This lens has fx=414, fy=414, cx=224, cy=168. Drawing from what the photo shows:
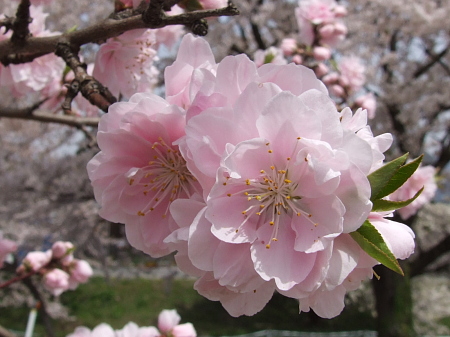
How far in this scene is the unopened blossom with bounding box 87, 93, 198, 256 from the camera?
0.64 m

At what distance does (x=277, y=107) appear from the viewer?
56 cm

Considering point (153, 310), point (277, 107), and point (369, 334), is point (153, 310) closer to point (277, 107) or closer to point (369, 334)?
point (369, 334)

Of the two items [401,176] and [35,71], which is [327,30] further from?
[401,176]

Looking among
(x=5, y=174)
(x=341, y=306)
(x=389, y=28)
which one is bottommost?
(x=5, y=174)

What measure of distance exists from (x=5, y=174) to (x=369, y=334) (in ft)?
20.7

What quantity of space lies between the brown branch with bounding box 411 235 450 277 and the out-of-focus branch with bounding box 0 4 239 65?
5399 millimetres

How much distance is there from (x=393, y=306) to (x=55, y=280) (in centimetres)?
454

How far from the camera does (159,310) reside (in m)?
7.21

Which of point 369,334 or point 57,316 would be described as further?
point 57,316

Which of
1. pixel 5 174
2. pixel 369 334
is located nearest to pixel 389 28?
pixel 369 334

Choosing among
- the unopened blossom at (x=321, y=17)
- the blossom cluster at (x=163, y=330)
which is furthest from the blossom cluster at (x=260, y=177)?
the unopened blossom at (x=321, y=17)

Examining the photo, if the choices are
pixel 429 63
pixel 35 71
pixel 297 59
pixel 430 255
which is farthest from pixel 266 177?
pixel 429 63

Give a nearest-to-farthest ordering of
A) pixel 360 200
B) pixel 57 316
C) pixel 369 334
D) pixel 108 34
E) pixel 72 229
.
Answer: pixel 360 200, pixel 108 34, pixel 369 334, pixel 57 316, pixel 72 229

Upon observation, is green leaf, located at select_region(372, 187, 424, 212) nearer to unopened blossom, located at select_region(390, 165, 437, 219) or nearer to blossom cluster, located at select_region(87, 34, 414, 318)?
blossom cluster, located at select_region(87, 34, 414, 318)
